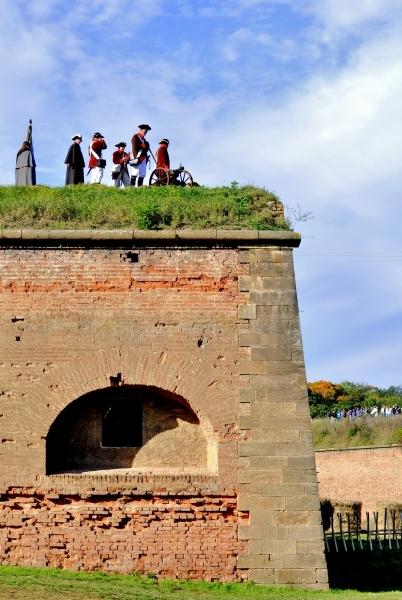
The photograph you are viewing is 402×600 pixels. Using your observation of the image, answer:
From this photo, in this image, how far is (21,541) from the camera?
10773 millimetres

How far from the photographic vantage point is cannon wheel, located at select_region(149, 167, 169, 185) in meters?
15.3

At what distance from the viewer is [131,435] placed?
11.6 metres

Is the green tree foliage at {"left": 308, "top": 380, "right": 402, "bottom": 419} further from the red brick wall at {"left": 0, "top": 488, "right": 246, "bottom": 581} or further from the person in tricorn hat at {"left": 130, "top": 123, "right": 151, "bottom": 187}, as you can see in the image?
the red brick wall at {"left": 0, "top": 488, "right": 246, "bottom": 581}

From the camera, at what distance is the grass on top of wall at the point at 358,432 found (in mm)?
33656

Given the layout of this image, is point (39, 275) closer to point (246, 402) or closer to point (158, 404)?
point (158, 404)

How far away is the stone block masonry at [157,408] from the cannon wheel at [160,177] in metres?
3.67

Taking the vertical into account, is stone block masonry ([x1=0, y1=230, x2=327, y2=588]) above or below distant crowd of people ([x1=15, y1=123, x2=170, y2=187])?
below

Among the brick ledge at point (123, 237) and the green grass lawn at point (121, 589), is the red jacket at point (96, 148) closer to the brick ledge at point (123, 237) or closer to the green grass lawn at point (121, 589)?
the brick ledge at point (123, 237)

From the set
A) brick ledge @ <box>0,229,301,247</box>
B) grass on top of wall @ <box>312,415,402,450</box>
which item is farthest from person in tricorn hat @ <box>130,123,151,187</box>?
grass on top of wall @ <box>312,415,402,450</box>

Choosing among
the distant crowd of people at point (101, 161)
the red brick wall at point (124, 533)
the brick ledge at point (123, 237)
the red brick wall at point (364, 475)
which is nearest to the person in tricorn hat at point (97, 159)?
the distant crowd of people at point (101, 161)

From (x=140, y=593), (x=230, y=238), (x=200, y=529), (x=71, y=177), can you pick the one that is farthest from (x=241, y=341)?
(x=71, y=177)

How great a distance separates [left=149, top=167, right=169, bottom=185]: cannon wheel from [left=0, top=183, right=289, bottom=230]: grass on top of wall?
1.63 meters

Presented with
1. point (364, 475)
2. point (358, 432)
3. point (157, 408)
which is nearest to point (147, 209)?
point (157, 408)

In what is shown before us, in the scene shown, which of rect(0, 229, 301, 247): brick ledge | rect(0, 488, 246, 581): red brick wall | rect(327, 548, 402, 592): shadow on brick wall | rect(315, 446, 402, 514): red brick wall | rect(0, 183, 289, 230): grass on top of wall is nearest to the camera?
rect(0, 488, 246, 581): red brick wall
